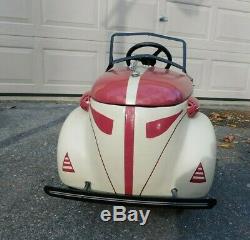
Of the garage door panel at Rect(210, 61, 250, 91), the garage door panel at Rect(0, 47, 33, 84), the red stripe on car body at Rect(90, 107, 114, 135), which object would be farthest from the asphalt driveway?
the garage door panel at Rect(210, 61, 250, 91)

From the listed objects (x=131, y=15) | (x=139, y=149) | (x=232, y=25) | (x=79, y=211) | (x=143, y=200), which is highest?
(x=131, y=15)

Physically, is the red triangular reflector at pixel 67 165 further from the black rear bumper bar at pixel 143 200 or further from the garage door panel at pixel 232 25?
the garage door panel at pixel 232 25

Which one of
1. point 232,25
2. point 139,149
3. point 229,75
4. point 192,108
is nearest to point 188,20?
point 232,25

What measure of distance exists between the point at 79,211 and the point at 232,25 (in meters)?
5.19

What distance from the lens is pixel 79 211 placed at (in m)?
2.42

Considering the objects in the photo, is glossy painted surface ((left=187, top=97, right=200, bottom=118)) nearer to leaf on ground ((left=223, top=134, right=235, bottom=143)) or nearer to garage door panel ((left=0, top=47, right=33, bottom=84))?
leaf on ground ((left=223, top=134, right=235, bottom=143))

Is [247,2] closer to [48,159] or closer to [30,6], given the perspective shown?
[30,6]

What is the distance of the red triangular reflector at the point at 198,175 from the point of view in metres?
1.99

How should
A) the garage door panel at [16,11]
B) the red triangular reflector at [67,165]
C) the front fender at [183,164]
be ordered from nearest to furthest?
the front fender at [183,164] < the red triangular reflector at [67,165] < the garage door panel at [16,11]

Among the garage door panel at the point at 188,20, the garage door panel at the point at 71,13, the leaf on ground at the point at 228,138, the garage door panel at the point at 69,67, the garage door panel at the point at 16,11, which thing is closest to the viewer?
the leaf on ground at the point at 228,138

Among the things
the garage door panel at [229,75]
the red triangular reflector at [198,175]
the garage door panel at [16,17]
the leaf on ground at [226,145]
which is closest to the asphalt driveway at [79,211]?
the leaf on ground at [226,145]

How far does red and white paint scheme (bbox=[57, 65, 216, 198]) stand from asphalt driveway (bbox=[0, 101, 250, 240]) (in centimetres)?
38

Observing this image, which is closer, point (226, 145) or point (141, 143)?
point (141, 143)

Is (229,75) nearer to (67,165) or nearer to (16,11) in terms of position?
(16,11)
